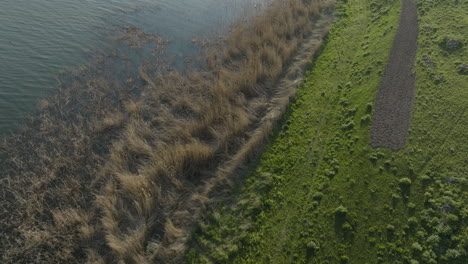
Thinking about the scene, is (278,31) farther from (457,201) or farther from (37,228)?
(37,228)

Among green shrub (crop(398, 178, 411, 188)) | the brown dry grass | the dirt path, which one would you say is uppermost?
the dirt path

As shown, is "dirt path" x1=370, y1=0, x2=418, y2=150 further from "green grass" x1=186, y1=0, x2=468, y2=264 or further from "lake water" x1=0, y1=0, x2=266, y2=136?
"lake water" x1=0, y1=0, x2=266, y2=136

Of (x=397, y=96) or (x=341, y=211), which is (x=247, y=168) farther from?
(x=397, y=96)

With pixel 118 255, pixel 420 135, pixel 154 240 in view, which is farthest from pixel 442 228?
pixel 118 255

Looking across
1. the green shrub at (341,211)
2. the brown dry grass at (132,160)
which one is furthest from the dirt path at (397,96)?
the brown dry grass at (132,160)

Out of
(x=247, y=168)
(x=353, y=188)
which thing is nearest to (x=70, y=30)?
(x=247, y=168)

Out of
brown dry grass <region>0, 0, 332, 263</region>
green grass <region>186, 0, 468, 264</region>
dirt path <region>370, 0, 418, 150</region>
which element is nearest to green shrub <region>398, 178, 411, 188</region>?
green grass <region>186, 0, 468, 264</region>
